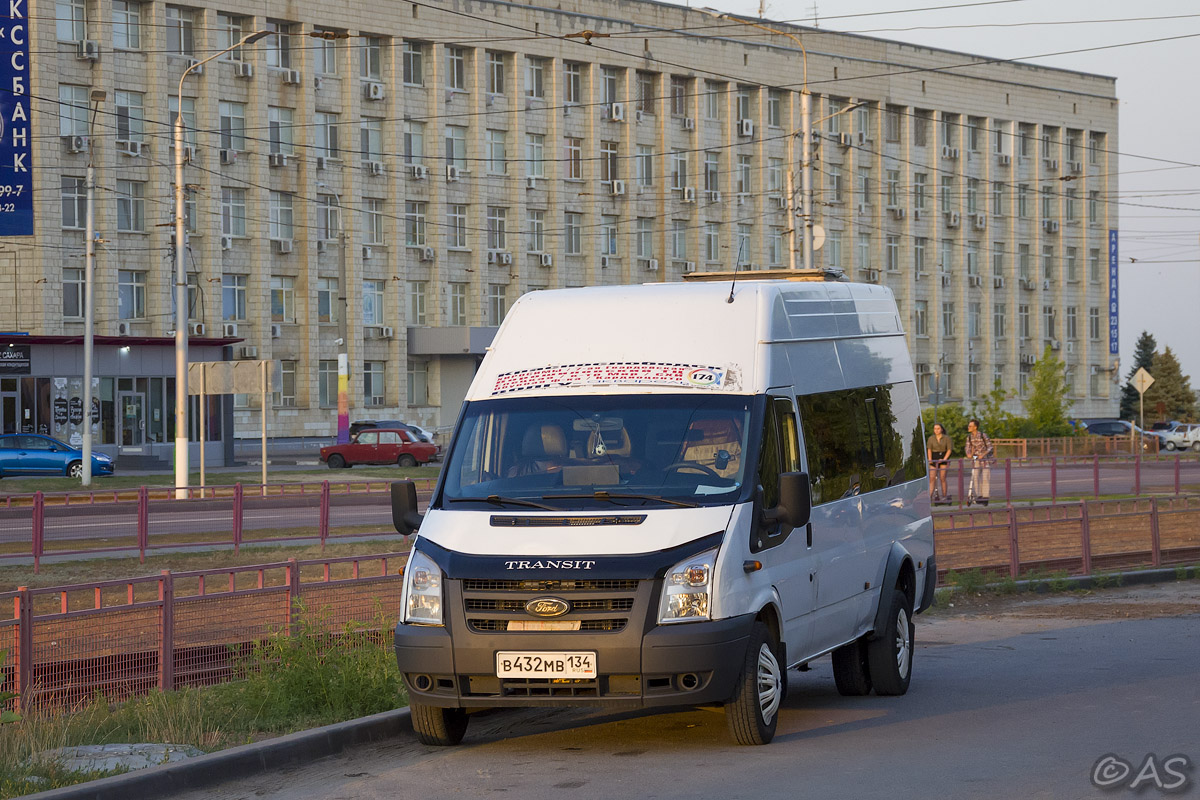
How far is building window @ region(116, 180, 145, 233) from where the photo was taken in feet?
188

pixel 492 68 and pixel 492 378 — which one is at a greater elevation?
pixel 492 68

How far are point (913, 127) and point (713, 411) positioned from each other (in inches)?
3002

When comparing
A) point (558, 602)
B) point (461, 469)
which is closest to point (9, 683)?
point (461, 469)

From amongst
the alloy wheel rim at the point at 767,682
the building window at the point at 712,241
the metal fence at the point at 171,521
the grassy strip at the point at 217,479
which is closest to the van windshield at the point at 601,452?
the alloy wheel rim at the point at 767,682

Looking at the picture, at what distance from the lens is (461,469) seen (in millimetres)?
9055

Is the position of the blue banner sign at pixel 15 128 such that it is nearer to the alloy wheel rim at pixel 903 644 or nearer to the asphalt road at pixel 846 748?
the asphalt road at pixel 846 748

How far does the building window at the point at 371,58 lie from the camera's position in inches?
2514

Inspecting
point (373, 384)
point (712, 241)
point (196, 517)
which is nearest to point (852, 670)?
point (196, 517)

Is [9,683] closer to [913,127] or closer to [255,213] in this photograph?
[255,213]

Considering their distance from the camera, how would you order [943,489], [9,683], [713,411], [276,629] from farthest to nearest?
[943,489] → [276,629] → [9,683] → [713,411]

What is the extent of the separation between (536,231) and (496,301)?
11.4 ft

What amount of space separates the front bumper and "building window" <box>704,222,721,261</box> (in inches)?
2634

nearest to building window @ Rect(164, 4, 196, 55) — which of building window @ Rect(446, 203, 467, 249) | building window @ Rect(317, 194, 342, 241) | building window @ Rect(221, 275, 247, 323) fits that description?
building window @ Rect(317, 194, 342, 241)

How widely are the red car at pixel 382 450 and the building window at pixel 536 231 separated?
617 inches
